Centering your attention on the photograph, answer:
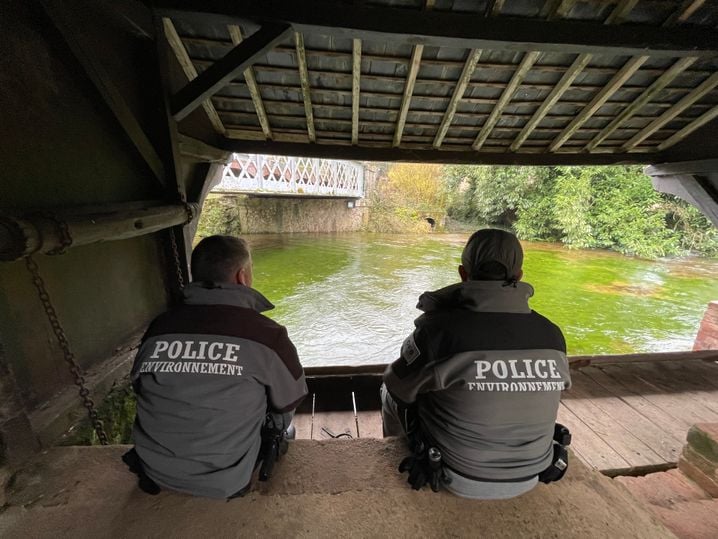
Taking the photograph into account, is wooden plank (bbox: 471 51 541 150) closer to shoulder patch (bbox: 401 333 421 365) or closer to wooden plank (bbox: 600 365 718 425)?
shoulder patch (bbox: 401 333 421 365)

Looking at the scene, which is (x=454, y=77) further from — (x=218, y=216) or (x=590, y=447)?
(x=218, y=216)

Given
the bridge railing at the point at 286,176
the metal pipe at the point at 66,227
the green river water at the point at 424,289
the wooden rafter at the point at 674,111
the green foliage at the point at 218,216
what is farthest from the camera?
the green foliage at the point at 218,216

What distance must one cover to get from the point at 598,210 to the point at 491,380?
58.9 feet

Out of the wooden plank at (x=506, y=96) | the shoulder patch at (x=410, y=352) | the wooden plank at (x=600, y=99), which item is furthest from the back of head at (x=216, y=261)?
the wooden plank at (x=600, y=99)

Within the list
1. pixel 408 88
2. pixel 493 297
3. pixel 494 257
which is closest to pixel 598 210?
pixel 408 88

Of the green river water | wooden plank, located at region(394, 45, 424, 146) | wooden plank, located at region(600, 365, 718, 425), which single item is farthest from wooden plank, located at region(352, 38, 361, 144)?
the green river water

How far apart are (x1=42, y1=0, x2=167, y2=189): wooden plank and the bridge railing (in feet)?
16.4

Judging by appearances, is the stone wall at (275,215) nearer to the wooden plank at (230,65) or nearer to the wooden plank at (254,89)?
the wooden plank at (254,89)

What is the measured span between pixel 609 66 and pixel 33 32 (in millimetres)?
3942

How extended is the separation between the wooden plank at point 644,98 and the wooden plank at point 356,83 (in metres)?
2.49

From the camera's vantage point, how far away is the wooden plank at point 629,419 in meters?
2.58

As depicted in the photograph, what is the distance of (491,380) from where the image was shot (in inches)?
45.0

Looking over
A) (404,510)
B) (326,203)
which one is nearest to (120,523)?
(404,510)

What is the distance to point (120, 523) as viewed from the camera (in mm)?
1184
